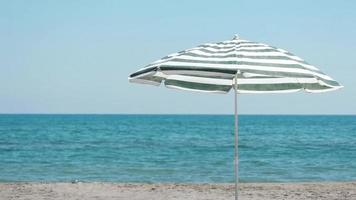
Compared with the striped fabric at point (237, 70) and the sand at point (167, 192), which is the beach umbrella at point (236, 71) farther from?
the sand at point (167, 192)

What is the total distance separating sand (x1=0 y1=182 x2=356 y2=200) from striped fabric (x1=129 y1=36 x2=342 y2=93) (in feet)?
18.8

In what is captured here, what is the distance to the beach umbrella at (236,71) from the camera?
6.38m

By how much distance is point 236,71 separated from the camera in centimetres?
621

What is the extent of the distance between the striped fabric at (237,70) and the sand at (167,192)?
574cm

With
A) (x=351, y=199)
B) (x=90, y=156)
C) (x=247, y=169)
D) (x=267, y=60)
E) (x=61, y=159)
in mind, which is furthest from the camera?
(x=90, y=156)

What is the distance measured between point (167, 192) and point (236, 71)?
775cm

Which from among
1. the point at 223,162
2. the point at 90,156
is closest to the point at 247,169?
the point at 223,162

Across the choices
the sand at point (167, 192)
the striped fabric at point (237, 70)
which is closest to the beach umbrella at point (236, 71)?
the striped fabric at point (237, 70)

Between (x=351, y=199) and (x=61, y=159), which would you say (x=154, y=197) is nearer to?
(x=351, y=199)

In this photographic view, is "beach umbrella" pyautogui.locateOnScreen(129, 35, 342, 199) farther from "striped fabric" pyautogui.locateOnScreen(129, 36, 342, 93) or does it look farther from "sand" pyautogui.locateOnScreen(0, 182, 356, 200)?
"sand" pyautogui.locateOnScreen(0, 182, 356, 200)

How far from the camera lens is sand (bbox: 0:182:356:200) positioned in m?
12.7

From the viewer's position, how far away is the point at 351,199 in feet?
40.7

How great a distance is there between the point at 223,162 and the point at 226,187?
13218 mm

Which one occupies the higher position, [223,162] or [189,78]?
[189,78]
